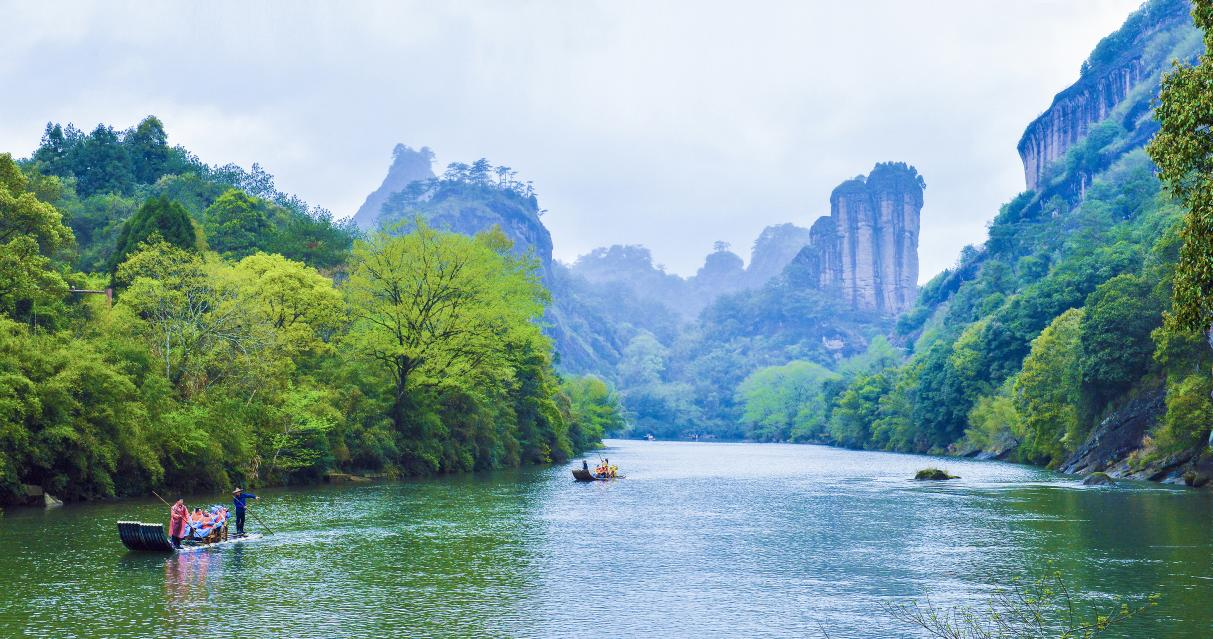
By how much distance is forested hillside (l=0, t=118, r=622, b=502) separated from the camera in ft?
129

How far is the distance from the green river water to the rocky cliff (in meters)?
136

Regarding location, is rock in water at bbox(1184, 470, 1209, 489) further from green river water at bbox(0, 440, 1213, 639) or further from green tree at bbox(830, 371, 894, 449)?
green tree at bbox(830, 371, 894, 449)

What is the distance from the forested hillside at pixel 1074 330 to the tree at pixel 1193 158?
1.46 metres

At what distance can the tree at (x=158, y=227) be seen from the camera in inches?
2547

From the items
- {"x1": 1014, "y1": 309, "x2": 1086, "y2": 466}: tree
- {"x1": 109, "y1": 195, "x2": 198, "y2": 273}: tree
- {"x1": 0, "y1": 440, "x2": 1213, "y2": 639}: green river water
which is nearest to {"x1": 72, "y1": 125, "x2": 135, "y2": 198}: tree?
{"x1": 109, "y1": 195, "x2": 198, "y2": 273}: tree

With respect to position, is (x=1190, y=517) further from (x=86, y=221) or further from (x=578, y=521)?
(x=86, y=221)

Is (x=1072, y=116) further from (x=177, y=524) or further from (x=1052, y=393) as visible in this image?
(x=177, y=524)

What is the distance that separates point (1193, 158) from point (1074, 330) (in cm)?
5899

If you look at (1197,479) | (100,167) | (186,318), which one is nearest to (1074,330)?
(1197,479)

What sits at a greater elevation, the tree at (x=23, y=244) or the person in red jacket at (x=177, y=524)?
the tree at (x=23, y=244)

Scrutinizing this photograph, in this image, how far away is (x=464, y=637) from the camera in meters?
18.0

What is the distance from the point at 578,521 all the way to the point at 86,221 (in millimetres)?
72377

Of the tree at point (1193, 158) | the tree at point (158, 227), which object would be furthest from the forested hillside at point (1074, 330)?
the tree at point (158, 227)

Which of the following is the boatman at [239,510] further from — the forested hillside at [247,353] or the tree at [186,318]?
the tree at [186,318]
